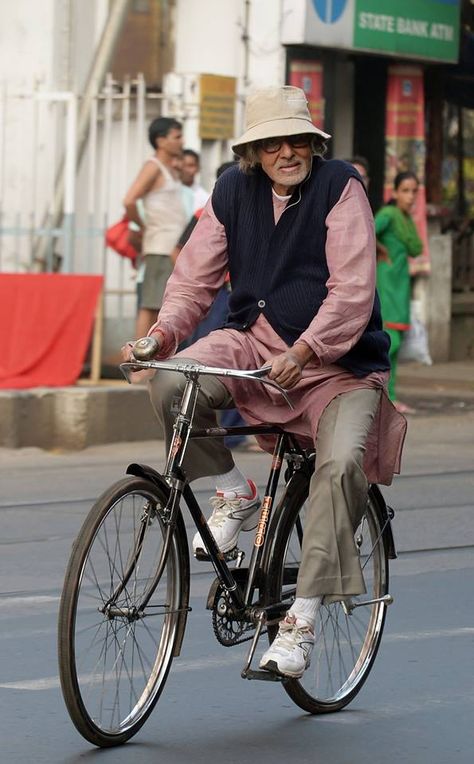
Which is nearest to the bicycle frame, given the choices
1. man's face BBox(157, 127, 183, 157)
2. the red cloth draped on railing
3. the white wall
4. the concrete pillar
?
the red cloth draped on railing

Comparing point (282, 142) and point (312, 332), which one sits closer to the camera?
point (312, 332)

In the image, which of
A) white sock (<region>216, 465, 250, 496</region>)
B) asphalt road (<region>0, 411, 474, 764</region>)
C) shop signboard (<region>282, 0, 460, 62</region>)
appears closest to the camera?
asphalt road (<region>0, 411, 474, 764</region>)

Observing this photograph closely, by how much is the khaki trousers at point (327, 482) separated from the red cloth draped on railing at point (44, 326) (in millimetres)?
6418

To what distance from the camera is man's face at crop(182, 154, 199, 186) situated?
12.4m

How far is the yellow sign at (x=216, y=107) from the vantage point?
43.4ft

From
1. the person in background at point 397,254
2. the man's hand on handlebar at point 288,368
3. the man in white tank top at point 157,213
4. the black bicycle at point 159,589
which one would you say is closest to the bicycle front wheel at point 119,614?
the black bicycle at point 159,589

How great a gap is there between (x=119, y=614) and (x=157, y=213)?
7.31m

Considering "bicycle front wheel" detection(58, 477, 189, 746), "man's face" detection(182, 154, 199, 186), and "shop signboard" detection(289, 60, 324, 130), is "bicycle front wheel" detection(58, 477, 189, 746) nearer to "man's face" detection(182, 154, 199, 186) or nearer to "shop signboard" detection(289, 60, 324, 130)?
"man's face" detection(182, 154, 199, 186)

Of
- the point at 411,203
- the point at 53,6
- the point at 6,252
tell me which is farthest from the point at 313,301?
the point at 53,6

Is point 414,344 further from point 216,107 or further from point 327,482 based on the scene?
point 327,482

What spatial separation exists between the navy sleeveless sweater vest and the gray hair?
0.03 meters

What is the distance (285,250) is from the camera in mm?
5070

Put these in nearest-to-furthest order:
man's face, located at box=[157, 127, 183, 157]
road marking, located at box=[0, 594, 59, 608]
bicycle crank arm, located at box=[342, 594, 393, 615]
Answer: bicycle crank arm, located at box=[342, 594, 393, 615]
road marking, located at box=[0, 594, 59, 608]
man's face, located at box=[157, 127, 183, 157]

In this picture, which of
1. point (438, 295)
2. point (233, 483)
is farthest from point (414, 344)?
point (233, 483)
